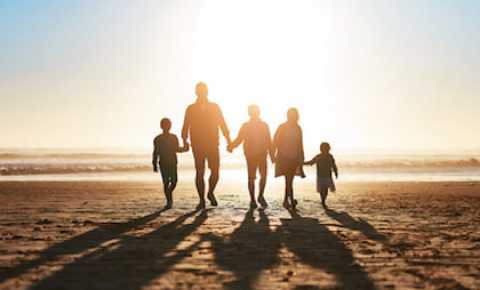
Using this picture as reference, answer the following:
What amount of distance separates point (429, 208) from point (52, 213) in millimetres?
7032

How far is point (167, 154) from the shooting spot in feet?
38.2

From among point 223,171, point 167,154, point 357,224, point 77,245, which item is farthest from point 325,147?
point 223,171

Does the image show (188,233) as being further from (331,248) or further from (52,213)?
(52,213)

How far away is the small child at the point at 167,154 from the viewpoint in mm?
11602

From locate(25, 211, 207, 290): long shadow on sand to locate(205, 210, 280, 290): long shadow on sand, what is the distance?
39cm

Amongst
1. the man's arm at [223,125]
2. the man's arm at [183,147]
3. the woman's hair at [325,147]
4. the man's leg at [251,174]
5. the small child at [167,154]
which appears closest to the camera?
the man's arm at [183,147]

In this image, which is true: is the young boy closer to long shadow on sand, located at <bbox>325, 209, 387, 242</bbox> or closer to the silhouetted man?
the silhouetted man

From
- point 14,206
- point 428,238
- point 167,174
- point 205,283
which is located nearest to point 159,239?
point 205,283

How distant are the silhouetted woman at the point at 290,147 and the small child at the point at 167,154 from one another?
208cm

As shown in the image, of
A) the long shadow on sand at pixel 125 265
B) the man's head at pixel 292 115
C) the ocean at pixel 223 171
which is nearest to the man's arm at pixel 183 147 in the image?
the man's head at pixel 292 115

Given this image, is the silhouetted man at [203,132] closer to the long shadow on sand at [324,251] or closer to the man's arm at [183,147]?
the man's arm at [183,147]

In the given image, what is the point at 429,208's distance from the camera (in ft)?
35.3

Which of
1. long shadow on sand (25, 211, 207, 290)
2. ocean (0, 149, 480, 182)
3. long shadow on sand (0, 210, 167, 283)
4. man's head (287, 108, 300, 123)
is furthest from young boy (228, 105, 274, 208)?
ocean (0, 149, 480, 182)

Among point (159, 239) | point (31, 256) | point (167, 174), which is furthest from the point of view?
point (167, 174)
